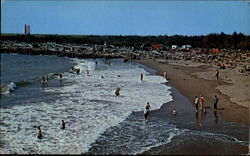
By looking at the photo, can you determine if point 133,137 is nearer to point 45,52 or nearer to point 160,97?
point 160,97

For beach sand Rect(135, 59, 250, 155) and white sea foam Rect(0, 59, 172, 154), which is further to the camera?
white sea foam Rect(0, 59, 172, 154)

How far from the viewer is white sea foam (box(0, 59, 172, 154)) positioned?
43.5 feet

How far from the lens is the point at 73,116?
1800 cm

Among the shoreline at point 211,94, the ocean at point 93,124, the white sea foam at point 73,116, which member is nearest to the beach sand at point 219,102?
the shoreline at point 211,94

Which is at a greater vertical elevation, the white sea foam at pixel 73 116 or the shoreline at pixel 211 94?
the shoreline at pixel 211 94

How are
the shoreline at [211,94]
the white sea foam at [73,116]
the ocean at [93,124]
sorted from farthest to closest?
1. the shoreline at [211,94]
2. the white sea foam at [73,116]
3. the ocean at [93,124]

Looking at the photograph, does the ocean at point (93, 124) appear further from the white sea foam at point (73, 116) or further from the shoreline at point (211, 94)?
the shoreline at point (211, 94)

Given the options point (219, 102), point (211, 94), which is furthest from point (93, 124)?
point (211, 94)

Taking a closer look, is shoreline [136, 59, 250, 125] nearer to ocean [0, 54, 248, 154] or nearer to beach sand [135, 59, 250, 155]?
beach sand [135, 59, 250, 155]

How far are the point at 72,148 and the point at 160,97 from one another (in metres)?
12.2

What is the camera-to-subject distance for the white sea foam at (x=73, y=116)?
43.5ft

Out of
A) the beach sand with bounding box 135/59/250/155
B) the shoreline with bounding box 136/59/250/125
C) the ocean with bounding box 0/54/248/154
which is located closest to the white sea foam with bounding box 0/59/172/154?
the ocean with bounding box 0/54/248/154

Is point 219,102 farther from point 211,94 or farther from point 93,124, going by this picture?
point 93,124

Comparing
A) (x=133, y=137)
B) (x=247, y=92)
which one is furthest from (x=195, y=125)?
(x=247, y=92)
